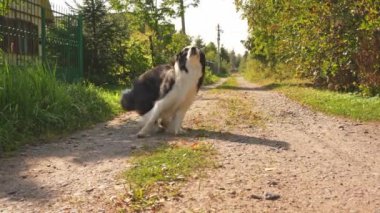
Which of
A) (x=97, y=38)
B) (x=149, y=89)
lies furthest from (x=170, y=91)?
(x=97, y=38)

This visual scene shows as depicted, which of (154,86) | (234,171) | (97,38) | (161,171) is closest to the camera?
(161,171)

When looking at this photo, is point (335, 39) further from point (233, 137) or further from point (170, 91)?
point (170, 91)

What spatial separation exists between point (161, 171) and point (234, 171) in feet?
2.42

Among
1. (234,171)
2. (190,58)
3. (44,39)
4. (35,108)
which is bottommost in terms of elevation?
(234,171)

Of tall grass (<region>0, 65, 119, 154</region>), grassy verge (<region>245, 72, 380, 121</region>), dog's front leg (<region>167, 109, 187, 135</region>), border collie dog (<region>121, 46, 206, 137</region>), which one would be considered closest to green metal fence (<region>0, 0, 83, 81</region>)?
tall grass (<region>0, 65, 119, 154</region>)

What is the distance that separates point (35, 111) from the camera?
284 inches

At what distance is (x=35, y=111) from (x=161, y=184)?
346 centimetres

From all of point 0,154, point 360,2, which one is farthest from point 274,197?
point 360,2

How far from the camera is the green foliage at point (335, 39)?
1223 cm

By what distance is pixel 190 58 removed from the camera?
7.03 m

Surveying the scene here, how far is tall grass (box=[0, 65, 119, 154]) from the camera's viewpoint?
670 cm

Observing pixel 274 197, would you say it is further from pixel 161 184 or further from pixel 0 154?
pixel 0 154

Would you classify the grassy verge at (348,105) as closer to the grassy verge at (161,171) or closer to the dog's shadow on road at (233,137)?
the dog's shadow on road at (233,137)

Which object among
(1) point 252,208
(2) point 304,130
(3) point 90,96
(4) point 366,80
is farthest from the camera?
(4) point 366,80
